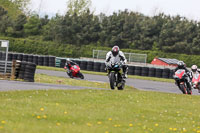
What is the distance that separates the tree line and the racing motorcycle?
133 feet

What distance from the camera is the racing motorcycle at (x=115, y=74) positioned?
57.9 ft

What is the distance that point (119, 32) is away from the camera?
64312 mm

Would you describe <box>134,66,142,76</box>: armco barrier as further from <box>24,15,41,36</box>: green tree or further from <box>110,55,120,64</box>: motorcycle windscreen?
<box>24,15,41,36</box>: green tree

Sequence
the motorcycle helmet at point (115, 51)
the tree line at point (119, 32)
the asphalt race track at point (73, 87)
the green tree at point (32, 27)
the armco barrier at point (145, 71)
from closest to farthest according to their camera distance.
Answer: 1. the asphalt race track at point (73, 87)
2. the motorcycle helmet at point (115, 51)
3. the armco barrier at point (145, 71)
4. the tree line at point (119, 32)
5. the green tree at point (32, 27)

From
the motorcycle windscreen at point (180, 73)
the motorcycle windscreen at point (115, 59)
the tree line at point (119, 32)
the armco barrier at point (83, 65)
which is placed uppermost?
the tree line at point (119, 32)

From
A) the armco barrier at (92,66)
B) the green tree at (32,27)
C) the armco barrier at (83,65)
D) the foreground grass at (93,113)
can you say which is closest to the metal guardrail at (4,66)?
the foreground grass at (93,113)

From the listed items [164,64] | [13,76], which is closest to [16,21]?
[164,64]

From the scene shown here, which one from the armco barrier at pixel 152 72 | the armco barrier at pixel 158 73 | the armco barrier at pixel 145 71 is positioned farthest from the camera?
the armco barrier at pixel 145 71

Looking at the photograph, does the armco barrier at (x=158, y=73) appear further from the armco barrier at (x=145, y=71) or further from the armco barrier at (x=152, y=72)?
the armco barrier at (x=145, y=71)

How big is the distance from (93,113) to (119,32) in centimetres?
5431

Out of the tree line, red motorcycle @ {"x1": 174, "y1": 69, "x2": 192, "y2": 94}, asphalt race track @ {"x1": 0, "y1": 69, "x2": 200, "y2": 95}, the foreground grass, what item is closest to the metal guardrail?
asphalt race track @ {"x1": 0, "y1": 69, "x2": 200, "y2": 95}

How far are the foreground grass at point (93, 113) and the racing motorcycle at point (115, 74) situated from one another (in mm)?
3107

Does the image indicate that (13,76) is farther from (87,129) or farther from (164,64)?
(164,64)

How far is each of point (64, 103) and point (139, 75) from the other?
2498 centimetres
